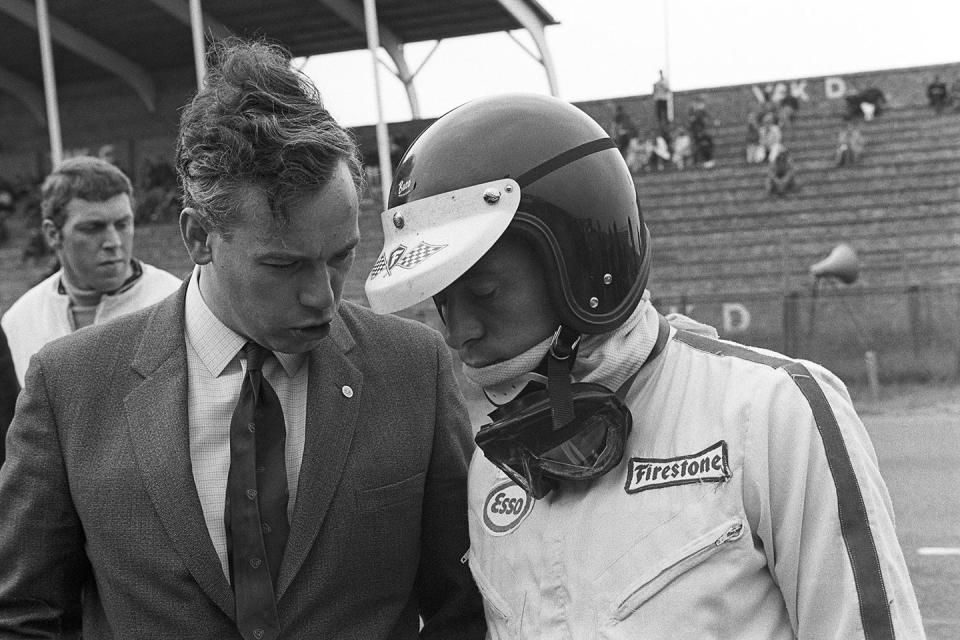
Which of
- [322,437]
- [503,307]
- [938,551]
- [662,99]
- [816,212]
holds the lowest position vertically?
[938,551]

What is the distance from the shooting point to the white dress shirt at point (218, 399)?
1.96 meters

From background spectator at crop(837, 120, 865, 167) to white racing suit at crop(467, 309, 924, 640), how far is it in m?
20.9

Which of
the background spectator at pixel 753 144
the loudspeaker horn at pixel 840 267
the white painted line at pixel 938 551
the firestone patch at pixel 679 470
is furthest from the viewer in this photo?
the background spectator at pixel 753 144

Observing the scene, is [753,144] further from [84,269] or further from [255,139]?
[255,139]

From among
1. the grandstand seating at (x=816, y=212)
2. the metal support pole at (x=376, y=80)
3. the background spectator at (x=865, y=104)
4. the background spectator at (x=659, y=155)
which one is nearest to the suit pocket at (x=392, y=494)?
the grandstand seating at (x=816, y=212)

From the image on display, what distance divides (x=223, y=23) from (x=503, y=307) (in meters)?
26.9

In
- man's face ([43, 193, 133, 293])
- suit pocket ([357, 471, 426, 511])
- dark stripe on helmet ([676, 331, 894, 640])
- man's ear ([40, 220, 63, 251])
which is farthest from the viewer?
man's ear ([40, 220, 63, 251])

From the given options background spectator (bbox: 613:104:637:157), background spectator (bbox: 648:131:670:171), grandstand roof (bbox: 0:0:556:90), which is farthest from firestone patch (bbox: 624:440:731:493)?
grandstand roof (bbox: 0:0:556:90)

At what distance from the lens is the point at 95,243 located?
420 cm

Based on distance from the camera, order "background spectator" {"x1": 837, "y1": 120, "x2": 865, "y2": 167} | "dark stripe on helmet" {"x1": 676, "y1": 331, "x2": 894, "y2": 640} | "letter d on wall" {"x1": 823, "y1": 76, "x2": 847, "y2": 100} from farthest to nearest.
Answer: "letter d on wall" {"x1": 823, "y1": 76, "x2": 847, "y2": 100} < "background spectator" {"x1": 837, "y1": 120, "x2": 865, "y2": 167} < "dark stripe on helmet" {"x1": 676, "y1": 331, "x2": 894, "y2": 640}

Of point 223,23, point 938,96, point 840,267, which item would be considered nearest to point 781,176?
point 938,96

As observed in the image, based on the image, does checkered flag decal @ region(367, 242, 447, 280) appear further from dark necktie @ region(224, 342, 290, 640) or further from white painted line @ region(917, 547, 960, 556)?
white painted line @ region(917, 547, 960, 556)

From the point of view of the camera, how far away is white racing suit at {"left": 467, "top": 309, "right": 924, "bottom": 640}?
1.45 m

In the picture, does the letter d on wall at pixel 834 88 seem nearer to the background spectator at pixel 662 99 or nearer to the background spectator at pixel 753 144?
the background spectator at pixel 753 144
